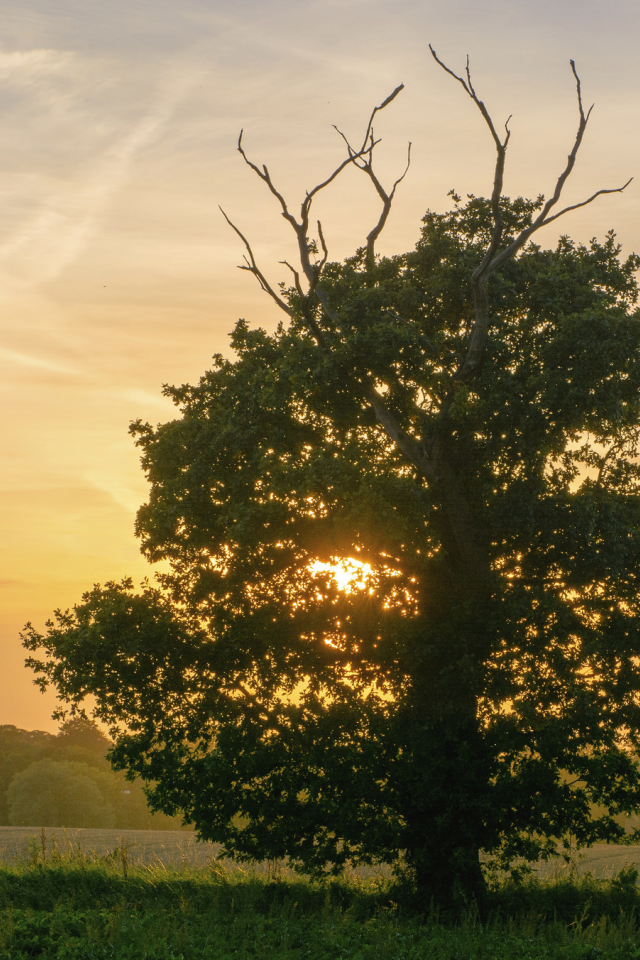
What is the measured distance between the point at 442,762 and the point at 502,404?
6660 mm

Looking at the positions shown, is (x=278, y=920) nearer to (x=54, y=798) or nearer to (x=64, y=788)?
(x=54, y=798)

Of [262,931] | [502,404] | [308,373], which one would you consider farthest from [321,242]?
[262,931]

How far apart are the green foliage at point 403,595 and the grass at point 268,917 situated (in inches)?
38.8

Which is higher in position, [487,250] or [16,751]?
[487,250]

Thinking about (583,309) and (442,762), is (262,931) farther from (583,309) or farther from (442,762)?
(583,309)

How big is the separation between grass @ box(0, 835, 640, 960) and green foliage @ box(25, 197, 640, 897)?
99cm

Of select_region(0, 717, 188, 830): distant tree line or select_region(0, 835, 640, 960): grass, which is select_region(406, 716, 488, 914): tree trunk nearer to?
select_region(0, 835, 640, 960): grass

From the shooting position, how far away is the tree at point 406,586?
15578mm

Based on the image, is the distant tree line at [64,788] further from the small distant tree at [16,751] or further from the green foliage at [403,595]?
the green foliage at [403,595]

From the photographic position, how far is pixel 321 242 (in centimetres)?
1808

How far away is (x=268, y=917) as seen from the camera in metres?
13.9

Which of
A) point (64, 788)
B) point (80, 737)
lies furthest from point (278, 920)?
point (80, 737)

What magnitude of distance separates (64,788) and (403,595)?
79.2m

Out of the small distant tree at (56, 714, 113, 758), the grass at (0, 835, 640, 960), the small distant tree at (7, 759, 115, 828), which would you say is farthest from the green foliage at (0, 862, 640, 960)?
the small distant tree at (56, 714, 113, 758)
